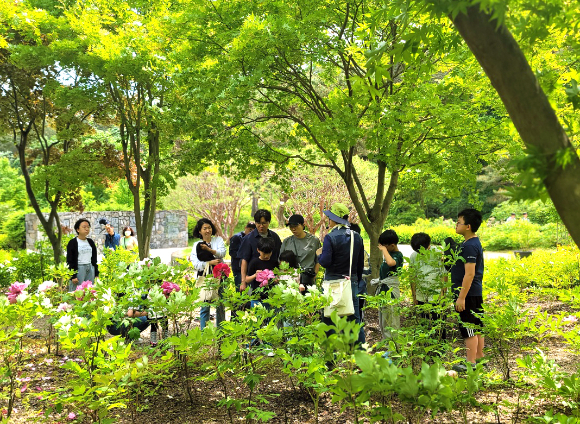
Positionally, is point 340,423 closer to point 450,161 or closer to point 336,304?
point 336,304

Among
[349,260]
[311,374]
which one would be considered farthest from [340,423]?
[349,260]

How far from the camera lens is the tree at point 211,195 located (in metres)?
17.3

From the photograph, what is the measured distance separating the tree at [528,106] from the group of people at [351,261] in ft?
6.76

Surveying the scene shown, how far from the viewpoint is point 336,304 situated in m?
4.40

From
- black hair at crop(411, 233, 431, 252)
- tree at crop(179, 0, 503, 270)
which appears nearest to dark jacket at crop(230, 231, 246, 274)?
tree at crop(179, 0, 503, 270)

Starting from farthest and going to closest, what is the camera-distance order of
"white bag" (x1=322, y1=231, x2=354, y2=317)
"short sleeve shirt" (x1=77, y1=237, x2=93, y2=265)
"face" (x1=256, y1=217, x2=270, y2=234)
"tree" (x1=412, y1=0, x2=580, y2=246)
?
"short sleeve shirt" (x1=77, y1=237, x2=93, y2=265), "face" (x1=256, y1=217, x2=270, y2=234), "white bag" (x1=322, y1=231, x2=354, y2=317), "tree" (x1=412, y1=0, x2=580, y2=246)

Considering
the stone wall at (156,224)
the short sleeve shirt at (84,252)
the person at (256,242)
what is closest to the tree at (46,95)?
the short sleeve shirt at (84,252)

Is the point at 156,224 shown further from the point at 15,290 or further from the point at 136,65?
the point at 15,290

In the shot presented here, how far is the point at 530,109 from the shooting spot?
1.49m

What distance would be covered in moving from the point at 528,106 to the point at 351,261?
317 cm

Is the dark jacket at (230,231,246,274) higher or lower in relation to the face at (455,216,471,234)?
lower

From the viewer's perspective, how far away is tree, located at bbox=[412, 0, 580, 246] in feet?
4.76

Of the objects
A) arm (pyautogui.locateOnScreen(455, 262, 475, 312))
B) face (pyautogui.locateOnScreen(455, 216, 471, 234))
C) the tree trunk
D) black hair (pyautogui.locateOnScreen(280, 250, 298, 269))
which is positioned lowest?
arm (pyautogui.locateOnScreen(455, 262, 475, 312))

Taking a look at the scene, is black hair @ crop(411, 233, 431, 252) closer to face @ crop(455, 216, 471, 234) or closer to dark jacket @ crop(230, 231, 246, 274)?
face @ crop(455, 216, 471, 234)
